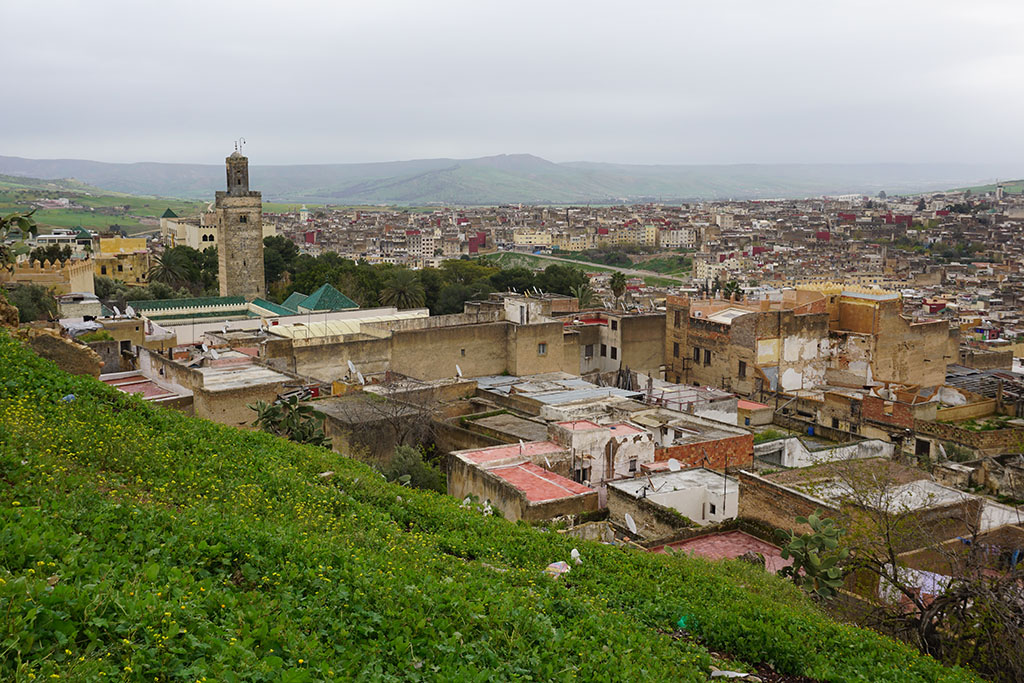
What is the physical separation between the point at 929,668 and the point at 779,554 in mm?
5199

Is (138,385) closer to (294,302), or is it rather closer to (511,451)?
(511,451)

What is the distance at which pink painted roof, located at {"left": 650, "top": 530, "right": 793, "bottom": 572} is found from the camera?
1343cm

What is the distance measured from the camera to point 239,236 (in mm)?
44438

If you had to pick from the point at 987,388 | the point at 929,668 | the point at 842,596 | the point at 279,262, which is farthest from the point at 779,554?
the point at 279,262

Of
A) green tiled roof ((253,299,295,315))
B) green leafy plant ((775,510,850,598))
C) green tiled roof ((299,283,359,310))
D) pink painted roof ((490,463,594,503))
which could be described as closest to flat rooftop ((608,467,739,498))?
pink painted roof ((490,463,594,503))

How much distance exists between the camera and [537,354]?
30281mm

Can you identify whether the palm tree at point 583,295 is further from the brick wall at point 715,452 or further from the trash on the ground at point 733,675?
the trash on the ground at point 733,675

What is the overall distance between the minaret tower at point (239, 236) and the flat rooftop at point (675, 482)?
31727 millimetres

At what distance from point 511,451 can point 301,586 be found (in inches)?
441

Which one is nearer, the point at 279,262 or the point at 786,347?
the point at 786,347

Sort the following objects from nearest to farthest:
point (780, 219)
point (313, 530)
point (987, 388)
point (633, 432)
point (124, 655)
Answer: point (124, 655), point (313, 530), point (633, 432), point (987, 388), point (780, 219)

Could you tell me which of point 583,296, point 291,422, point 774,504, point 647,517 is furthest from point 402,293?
point 774,504

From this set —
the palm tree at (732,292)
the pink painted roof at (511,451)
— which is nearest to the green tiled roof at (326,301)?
the palm tree at (732,292)

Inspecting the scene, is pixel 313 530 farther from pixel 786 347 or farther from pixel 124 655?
pixel 786 347
